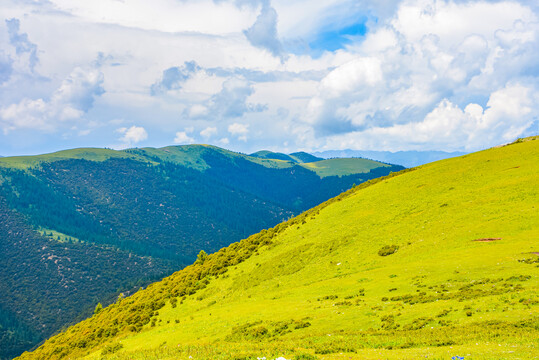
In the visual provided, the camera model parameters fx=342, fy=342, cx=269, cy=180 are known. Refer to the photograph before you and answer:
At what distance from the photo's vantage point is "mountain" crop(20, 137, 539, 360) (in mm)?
21203

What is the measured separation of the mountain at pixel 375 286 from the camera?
21.2m

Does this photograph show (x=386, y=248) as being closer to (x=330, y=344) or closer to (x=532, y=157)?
(x=330, y=344)

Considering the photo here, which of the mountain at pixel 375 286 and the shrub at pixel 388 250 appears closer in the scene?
the mountain at pixel 375 286

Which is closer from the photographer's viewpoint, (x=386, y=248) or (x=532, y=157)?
(x=386, y=248)

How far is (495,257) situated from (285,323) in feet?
69.8

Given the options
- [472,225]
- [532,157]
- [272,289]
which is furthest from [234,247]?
[532,157]

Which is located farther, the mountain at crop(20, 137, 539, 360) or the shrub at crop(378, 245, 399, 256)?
the shrub at crop(378, 245, 399, 256)

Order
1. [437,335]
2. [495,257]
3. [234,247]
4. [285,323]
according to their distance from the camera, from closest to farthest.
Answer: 1. [437,335]
2. [285,323]
3. [495,257]
4. [234,247]

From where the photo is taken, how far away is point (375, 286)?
3503 centimetres

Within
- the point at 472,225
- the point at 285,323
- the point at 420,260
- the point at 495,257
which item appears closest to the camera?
the point at 285,323

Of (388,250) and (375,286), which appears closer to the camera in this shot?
(375,286)

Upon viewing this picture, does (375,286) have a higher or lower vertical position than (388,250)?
lower

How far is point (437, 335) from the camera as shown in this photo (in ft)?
67.3

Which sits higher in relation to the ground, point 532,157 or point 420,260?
point 532,157
